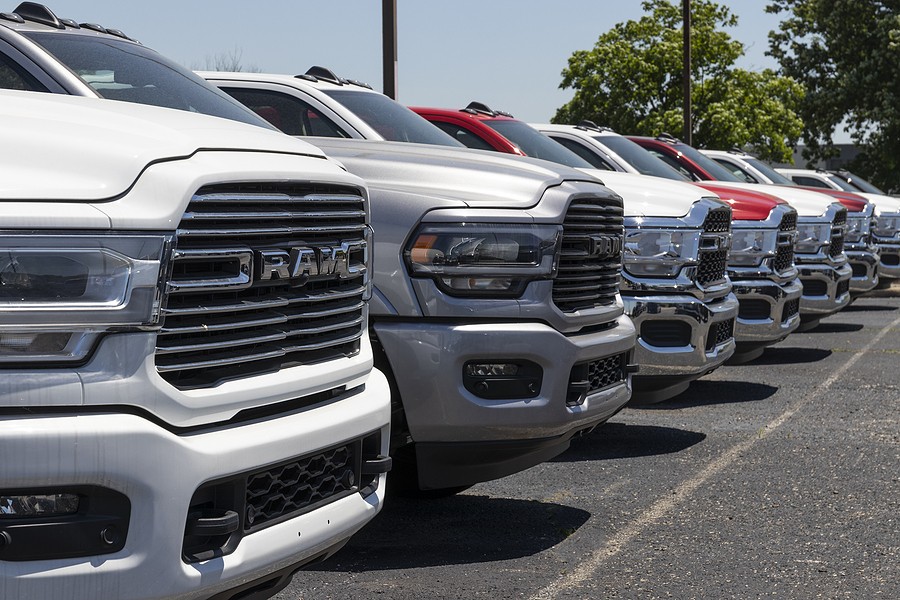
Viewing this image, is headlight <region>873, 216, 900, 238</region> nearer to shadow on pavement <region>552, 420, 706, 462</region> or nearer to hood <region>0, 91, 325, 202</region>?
shadow on pavement <region>552, 420, 706, 462</region>

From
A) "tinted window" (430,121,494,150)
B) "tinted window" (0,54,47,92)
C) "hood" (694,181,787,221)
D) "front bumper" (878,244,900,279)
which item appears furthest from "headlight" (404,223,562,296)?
"front bumper" (878,244,900,279)

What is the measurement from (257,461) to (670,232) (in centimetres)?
519

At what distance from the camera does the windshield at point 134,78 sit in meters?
5.02

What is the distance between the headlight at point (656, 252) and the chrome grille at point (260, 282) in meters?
4.24

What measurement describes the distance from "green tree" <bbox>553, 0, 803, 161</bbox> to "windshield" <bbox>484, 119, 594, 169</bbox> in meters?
40.7

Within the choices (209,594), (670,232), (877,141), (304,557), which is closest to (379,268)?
(304,557)

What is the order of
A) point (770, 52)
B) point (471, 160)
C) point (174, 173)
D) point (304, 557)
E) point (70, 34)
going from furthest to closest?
point (770, 52), point (471, 160), point (70, 34), point (304, 557), point (174, 173)

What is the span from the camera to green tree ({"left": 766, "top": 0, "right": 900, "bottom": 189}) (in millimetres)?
44844

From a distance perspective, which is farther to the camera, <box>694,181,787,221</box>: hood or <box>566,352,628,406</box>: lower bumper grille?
<box>694,181,787,221</box>: hood

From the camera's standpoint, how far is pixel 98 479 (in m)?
2.83

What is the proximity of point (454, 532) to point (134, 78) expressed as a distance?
2.43 meters

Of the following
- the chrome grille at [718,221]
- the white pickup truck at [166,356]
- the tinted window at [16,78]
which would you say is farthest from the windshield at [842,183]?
the white pickup truck at [166,356]

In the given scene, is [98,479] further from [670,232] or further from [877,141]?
[877,141]

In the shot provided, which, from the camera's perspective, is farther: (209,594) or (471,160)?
(471,160)
